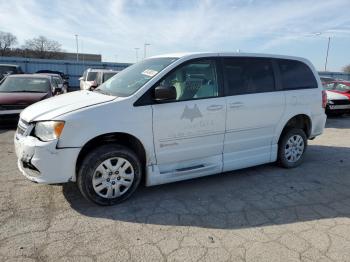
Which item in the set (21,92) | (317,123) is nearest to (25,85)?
(21,92)

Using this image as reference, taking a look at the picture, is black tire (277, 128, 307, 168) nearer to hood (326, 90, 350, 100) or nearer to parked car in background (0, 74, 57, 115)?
parked car in background (0, 74, 57, 115)

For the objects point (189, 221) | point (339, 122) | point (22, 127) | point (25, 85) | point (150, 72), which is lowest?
point (189, 221)

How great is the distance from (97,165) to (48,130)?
2.24ft

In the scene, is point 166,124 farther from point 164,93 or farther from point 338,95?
point 338,95

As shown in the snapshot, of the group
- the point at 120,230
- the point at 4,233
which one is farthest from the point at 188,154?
the point at 4,233

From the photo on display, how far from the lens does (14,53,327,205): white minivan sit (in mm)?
3549

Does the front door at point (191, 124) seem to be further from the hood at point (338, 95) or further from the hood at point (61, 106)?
the hood at point (338, 95)

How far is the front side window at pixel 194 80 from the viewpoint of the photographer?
4137mm

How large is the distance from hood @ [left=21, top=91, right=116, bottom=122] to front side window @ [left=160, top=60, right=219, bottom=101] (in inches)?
34.0

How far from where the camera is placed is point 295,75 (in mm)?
5410

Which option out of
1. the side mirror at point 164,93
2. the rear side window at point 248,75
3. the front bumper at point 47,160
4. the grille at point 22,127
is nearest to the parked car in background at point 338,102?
the rear side window at point 248,75

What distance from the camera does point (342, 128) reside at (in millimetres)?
9867

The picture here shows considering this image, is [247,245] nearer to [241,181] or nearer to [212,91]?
[241,181]

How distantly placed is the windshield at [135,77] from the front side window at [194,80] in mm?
197
